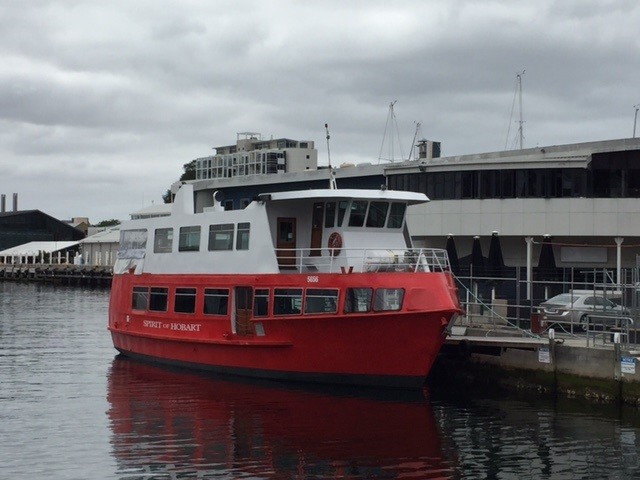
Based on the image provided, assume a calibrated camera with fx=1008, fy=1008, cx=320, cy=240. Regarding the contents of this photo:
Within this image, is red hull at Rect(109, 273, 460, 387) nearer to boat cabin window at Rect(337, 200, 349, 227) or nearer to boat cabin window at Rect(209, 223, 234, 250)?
boat cabin window at Rect(209, 223, 234, 250)

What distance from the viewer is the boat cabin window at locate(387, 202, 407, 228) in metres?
31.5

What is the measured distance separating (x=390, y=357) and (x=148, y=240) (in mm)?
11614

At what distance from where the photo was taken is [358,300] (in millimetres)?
27594

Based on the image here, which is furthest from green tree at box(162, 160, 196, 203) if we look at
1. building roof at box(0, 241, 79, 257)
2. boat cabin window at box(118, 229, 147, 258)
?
boat cabin window at box(118, 229, 147, 258)

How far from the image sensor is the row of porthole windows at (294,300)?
89.7ft

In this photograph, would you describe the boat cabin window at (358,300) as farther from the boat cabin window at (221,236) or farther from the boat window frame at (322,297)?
the boat cabin window at (221,236)

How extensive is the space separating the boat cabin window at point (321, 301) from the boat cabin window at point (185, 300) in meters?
5.15

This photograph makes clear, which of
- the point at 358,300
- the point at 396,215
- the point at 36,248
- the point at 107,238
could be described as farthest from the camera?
the point at 36,248

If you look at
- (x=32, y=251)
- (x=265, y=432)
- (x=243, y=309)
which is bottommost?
(x=265, y=432)

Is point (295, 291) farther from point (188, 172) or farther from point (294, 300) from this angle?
point (188, 172)

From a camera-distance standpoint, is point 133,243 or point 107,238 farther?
point 107,238

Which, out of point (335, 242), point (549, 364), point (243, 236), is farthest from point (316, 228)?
point (549, 364)

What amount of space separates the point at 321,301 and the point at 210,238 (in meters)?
5.61

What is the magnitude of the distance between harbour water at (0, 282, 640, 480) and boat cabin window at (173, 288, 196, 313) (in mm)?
2107
